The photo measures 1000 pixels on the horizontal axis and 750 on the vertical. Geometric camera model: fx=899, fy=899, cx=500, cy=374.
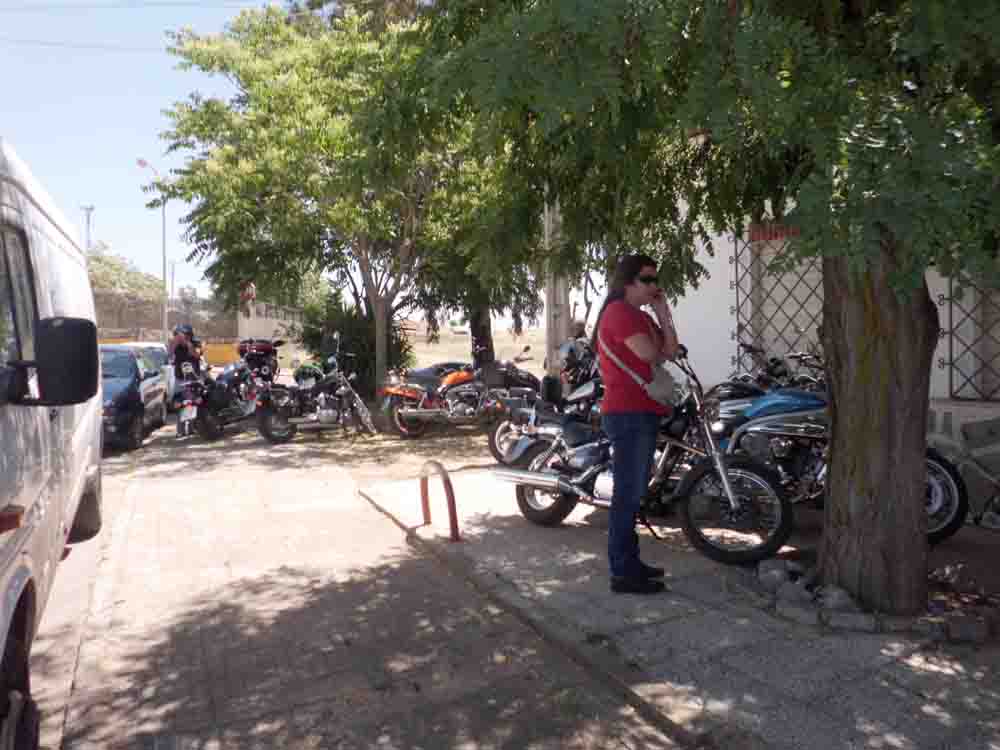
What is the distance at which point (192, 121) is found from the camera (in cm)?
1352

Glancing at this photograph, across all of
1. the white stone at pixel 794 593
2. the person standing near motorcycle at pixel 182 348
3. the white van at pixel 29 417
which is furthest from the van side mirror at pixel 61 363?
the person standing near motorcycle at pixel 182 348

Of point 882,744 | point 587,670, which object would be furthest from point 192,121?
point 882,744

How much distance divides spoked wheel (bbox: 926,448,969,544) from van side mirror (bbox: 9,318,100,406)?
546 cm

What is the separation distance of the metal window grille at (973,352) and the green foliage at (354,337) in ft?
38.4

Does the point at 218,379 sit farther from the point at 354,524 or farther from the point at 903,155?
the point at 903,155

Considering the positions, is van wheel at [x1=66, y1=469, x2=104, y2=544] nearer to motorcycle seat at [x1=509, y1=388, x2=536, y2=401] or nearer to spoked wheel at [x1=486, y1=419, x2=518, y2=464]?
spoked wheel at [x1=486, y1=419, x2=518, y2=464]

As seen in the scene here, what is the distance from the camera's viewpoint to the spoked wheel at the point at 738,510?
560cm

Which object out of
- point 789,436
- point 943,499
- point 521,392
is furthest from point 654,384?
point 521,392

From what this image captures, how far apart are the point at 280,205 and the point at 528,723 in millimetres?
11313

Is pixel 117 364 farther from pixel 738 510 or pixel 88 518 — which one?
pixel 738 510

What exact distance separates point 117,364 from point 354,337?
6.24 metres

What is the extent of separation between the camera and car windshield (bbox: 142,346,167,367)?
17703mm

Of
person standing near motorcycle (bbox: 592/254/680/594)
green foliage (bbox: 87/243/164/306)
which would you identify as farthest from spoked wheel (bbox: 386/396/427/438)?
green foliage (bbox: 87/243/164/306)

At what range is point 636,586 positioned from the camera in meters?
5.22
